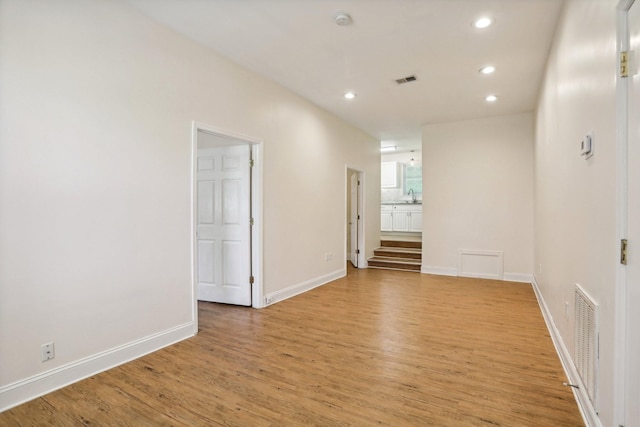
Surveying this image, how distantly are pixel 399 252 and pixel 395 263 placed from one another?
21.0 inches

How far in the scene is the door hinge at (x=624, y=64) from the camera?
53.2 inches

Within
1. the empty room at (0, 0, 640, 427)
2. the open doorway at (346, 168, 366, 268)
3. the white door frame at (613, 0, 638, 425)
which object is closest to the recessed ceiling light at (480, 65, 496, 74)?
the empty room at (0, 0, 640, 427)

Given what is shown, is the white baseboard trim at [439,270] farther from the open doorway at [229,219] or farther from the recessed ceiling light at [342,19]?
the recessed ceiling light at [342,19]

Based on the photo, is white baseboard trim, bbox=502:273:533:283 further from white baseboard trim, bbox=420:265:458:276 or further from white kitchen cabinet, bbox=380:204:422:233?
white kitchen cabinet, bbox=380:204:422:233

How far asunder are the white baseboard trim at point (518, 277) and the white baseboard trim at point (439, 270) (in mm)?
815

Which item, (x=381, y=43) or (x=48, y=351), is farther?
(x=381, y=43)

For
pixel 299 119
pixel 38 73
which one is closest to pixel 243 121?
pixel 299 119

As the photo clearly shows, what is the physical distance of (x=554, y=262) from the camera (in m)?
3.06

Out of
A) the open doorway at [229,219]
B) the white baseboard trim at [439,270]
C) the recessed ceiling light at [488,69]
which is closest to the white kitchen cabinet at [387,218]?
the white baseboard trim at [439,270]

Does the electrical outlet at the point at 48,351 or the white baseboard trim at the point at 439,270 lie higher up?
the electrical outlet at the point at 48,351

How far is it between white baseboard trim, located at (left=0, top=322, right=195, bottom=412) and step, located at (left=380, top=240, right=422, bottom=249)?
5668 mm

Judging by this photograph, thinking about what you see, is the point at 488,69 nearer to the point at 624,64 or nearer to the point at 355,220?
the point at 624,64

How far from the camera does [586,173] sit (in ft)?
6.23

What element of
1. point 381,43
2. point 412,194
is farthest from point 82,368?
point 412,194
